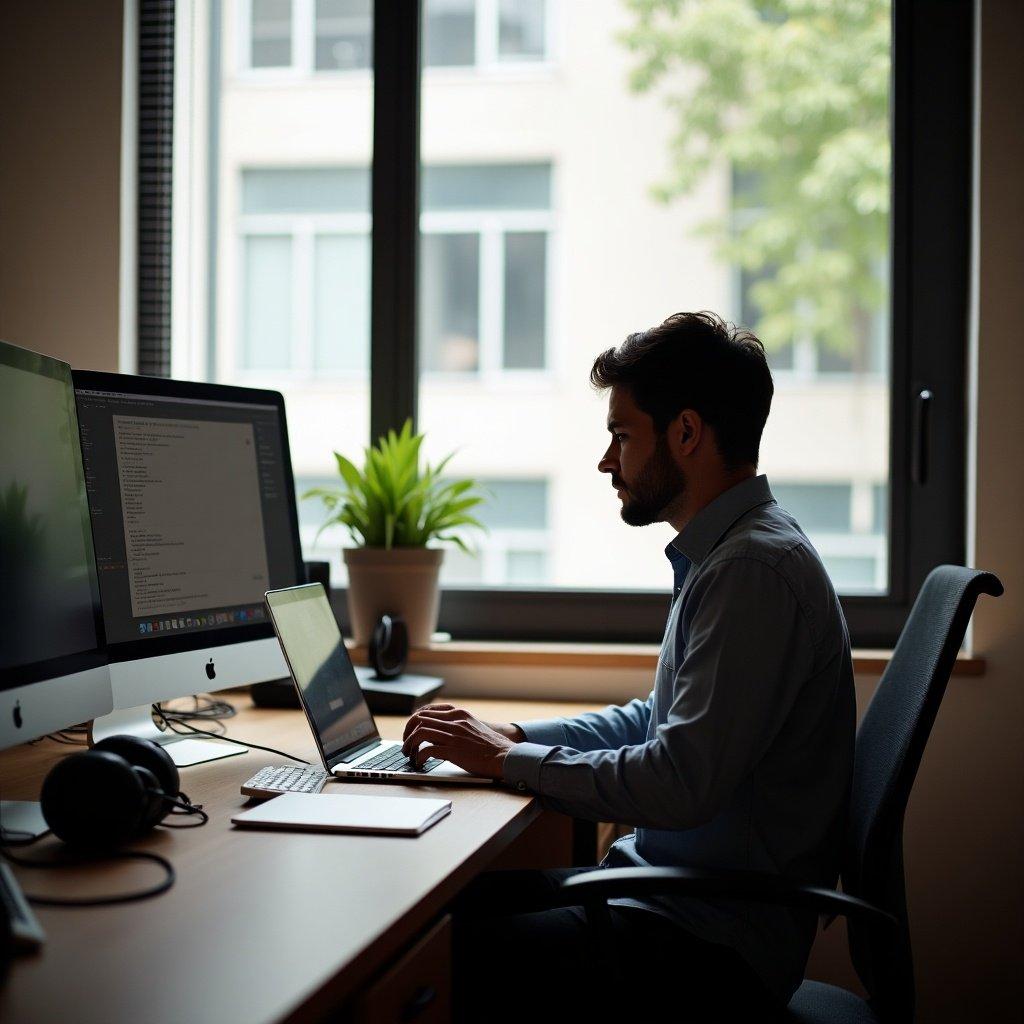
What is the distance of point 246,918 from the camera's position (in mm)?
932

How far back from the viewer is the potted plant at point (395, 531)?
218 cm

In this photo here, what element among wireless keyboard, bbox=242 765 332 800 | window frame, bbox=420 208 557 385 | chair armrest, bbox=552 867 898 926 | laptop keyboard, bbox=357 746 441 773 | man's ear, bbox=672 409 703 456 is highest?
window frame, bbox=420 208 557 385

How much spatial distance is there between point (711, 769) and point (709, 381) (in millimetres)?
529

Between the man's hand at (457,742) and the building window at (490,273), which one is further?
the building window at (490,273)

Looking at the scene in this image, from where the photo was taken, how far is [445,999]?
1.10 metres

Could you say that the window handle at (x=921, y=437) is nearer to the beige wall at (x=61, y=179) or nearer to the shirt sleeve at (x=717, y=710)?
the shirt sleeve at (x=717, y=710)

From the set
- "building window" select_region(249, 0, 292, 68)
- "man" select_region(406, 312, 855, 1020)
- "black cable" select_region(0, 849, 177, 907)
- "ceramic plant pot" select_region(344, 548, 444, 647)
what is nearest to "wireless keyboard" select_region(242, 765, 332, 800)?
"man" select_region(406, 312, 855, 1020)

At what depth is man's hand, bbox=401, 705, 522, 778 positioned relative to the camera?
55.1 inches

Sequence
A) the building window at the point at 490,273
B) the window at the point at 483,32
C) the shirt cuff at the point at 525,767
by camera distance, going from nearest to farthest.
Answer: the shirt cuff at the point at 525,767
the window at the point at 483,32
the building window at the point at 490,273

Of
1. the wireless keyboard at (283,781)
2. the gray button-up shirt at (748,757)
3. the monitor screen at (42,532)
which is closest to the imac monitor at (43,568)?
the monitor screen at (42,532)

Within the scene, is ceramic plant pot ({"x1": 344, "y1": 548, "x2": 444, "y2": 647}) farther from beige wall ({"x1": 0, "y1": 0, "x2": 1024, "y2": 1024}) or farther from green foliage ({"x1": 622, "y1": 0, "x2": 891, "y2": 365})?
green foliage ({"x1": 622, "y1": 0, "x2": 891, "y2": 365})

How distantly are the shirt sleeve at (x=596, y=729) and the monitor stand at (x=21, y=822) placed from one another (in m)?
0.69

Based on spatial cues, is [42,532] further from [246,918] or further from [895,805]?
[895,805]

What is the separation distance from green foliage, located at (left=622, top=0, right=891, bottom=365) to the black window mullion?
53 cm
